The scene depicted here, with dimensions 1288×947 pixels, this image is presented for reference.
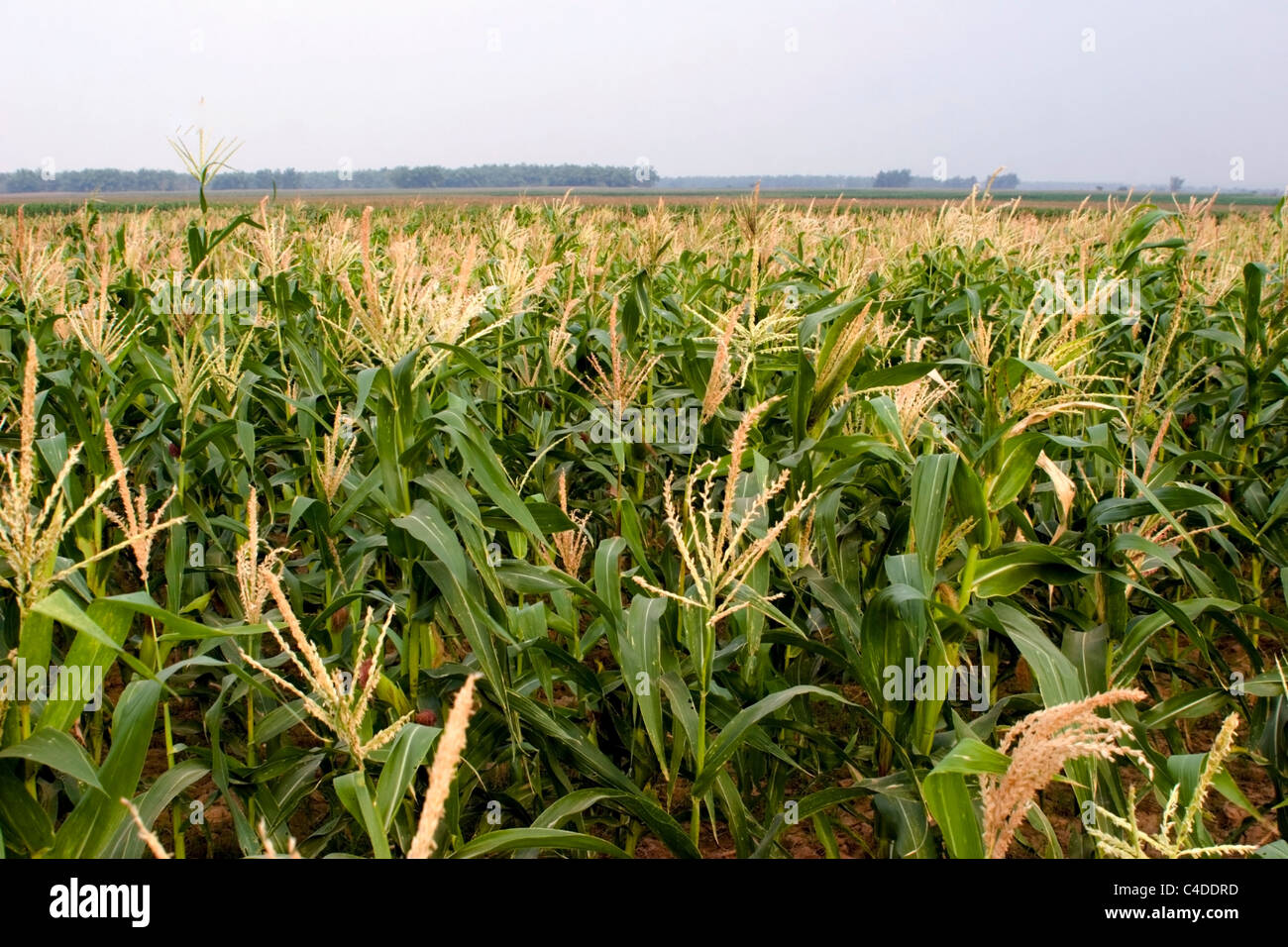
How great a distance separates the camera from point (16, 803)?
1.73 meters

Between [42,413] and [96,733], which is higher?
[42,413]

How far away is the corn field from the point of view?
1715mm

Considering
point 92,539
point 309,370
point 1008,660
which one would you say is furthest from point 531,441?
point 1008,660

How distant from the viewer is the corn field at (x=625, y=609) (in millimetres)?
1715

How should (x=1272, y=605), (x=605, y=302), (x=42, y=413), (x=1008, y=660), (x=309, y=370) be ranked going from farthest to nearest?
(x=605, y=302) → (x=1272, y=605) → (x=1008, y=660) → (x=309, y=370) → (x=42, y=413)

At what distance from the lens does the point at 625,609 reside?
2.97 m

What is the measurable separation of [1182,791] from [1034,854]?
843 millimetres

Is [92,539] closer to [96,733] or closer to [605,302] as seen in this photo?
[96,733]

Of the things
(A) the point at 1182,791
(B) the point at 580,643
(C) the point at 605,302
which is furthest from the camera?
(C) the point at 605,302

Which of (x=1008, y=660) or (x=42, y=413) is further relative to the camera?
(x=1008, y=660)
